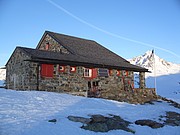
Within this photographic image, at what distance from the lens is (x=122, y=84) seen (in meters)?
25.8

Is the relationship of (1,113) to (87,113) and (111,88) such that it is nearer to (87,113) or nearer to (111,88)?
(87,113)

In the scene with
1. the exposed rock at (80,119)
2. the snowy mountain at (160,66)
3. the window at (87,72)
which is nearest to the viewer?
the exposed rock at (80,119)

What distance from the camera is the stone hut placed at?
739 inches

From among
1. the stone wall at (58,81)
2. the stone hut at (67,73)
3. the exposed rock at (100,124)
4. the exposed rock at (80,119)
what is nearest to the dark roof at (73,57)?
the stone hut at (67,73)

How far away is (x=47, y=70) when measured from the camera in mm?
19109

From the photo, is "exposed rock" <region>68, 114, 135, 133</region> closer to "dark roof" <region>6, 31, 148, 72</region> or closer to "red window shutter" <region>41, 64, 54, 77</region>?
"red window shutter" <region>41, 64, 54, 77</region>

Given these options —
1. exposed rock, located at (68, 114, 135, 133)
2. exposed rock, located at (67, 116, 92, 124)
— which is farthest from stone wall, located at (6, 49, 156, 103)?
exposed rock, located at (68, 114, 135, 133)

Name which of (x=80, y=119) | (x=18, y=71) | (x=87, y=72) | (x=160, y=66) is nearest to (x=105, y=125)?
(x=80, y=119)

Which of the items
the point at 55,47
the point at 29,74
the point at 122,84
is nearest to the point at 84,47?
the point at 55,47

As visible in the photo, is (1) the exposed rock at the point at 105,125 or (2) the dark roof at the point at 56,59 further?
(2) the dark roof at the point at 56,59

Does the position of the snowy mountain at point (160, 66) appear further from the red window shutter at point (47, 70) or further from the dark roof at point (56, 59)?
the red window shutter at point (47, 70)

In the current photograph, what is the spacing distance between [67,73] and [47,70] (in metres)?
2.16

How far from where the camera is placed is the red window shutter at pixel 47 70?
18.9 metres

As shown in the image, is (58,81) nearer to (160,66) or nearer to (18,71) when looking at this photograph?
(18,71)
